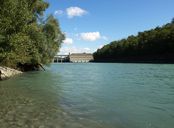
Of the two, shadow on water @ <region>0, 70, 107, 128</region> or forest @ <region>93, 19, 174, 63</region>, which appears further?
forest @ <region>93, 19, 174, 63</region>

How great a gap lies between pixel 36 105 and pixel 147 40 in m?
170

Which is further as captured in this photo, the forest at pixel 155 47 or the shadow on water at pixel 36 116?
the forest at pixel 155 47

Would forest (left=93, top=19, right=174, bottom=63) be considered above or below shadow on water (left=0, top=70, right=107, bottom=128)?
above

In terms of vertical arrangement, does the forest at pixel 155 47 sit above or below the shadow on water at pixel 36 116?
above

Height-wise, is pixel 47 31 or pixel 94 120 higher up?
pixel 47 31

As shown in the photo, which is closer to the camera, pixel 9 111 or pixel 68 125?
pixel 68 125

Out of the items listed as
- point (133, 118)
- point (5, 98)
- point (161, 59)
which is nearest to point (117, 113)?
point (133, 118)

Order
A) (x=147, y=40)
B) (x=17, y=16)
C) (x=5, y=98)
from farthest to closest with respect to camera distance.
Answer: (x=147, y=40) → (x=17, y=16) → (x=5, y=98)

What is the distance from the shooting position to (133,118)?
52.5ft

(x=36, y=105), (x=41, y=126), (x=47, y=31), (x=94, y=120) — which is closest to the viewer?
(x=41, y=126)

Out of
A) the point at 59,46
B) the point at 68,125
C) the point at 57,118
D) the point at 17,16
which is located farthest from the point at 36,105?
the point at 59,46

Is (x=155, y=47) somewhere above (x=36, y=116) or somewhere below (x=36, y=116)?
above

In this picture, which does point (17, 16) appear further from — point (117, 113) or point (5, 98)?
point (117, 113)

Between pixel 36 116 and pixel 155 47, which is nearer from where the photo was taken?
pixel 36 116
